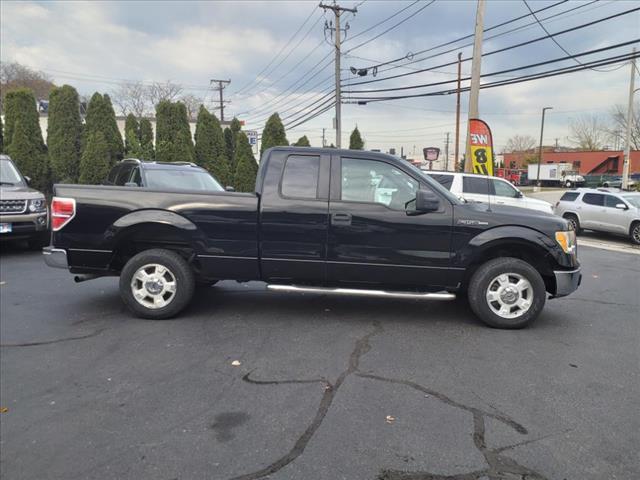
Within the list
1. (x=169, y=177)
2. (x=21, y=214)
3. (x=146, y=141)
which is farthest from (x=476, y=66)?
(x=21, y=214)

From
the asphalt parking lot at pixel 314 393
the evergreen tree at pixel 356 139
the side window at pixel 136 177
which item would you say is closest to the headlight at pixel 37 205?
the side window at pixel 136 177

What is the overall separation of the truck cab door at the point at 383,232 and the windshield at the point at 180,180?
4433 millimetres

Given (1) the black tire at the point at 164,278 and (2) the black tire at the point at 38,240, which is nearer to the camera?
(1) the black tire at the point at 164,278

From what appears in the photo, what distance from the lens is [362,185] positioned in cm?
504

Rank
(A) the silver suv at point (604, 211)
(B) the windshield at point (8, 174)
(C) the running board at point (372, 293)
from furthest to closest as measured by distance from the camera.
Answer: (A) the silver suv at point (604, 211), (B) the windshield at point (8, 174), (C) the running board at point (372, 293)

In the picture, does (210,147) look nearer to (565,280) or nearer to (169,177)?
(169,177)

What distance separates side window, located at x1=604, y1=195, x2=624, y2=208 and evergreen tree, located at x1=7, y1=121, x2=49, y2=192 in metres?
19.4

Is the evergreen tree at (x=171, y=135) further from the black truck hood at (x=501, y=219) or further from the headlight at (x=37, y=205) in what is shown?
the black truck hood at (x=501, y=219)

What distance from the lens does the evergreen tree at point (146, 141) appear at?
1959 centimetres

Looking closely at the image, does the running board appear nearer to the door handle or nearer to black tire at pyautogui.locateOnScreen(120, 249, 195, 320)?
the door handle

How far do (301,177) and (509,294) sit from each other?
2.56 meters

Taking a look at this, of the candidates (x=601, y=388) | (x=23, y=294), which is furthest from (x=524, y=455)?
(x=23, y=294)

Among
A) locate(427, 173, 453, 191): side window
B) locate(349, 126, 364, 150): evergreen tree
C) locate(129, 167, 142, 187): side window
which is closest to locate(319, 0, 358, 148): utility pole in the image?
locate(349, 126, 364, 150): evergreen tree

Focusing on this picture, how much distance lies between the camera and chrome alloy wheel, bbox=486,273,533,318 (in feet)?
16.3
